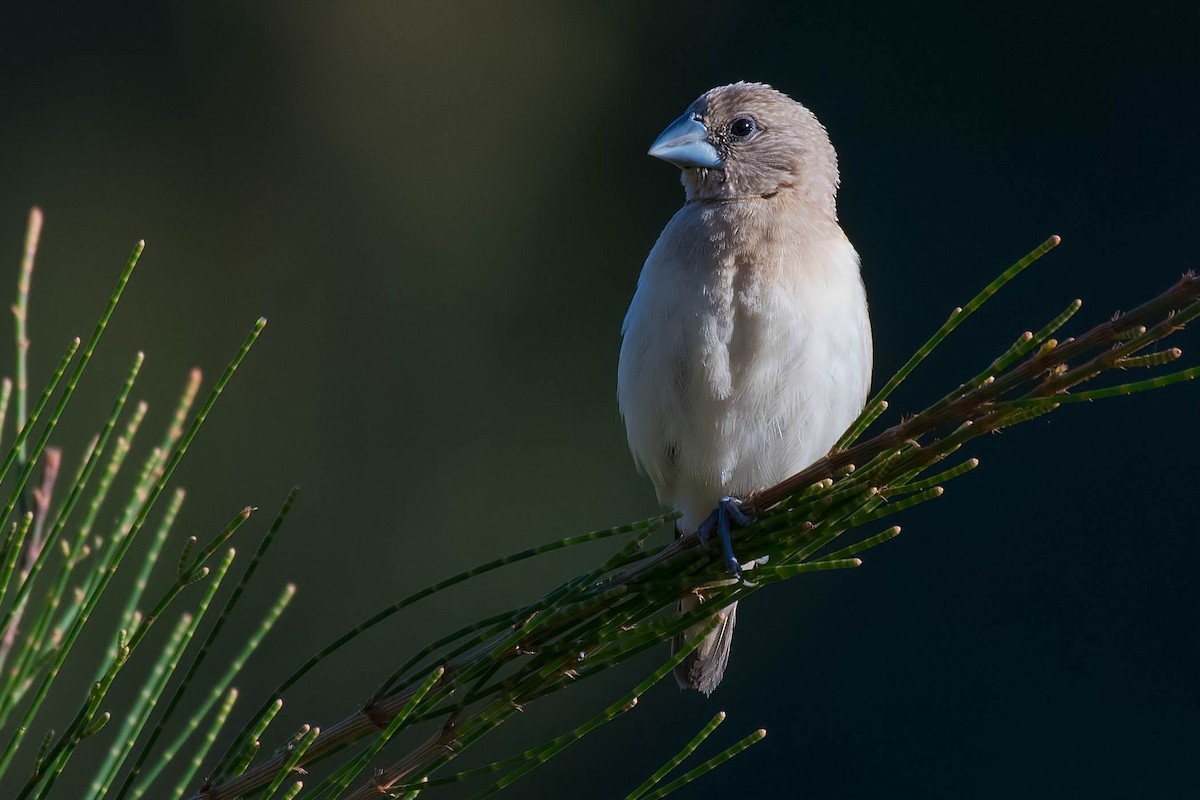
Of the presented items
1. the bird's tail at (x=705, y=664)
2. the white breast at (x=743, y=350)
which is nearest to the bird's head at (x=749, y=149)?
the white breast at (x=743, y=350)

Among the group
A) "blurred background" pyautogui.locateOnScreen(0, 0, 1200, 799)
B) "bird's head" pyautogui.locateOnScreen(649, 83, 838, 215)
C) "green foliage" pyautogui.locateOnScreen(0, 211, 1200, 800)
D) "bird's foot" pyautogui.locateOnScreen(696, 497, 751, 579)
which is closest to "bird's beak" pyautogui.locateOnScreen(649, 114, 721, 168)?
"bird's head" pyautogui.locateOnScreen(649, 83, 838, 215)

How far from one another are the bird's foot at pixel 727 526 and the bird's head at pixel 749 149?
54.9 inches

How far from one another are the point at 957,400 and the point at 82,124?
33.2 feet

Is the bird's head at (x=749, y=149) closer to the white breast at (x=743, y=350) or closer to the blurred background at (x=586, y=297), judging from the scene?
the white breast at (x=743, y=350)

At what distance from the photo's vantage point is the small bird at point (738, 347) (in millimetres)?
3264

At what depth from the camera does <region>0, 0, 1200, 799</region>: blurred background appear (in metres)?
9.34

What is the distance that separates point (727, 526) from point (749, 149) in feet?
6.04

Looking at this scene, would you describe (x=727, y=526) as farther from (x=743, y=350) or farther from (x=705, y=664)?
(x=705, y=664)

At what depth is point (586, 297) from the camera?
10.7 m

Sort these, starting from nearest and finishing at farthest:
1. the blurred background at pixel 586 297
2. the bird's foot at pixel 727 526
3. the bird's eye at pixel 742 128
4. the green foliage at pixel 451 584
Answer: the green foliage at pixel 451 584, the bird's foot at pixel 727 526, the bird's eye at pixel 742 128, the blurred background at pixel 586 297

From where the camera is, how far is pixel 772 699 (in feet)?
33.2

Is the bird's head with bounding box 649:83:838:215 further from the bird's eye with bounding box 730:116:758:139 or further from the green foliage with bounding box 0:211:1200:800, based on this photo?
the green foliage with bounding box 0:211:1200:800

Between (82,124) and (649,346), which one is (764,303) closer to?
(649,346)

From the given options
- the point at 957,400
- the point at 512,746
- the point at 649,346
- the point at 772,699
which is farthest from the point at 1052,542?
the point at 957,400
